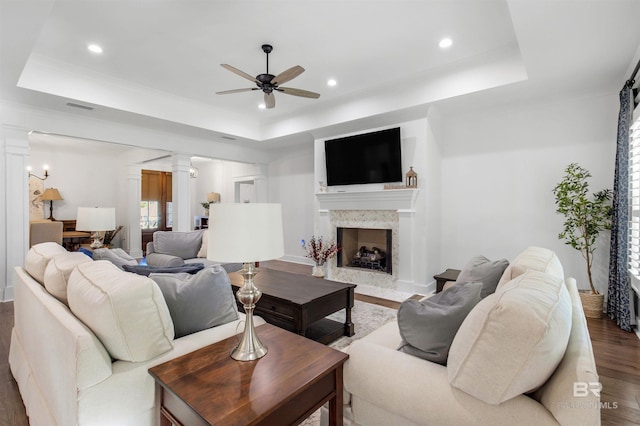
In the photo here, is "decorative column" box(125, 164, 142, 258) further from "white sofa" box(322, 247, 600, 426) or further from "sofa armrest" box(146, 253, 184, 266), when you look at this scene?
"white sofa" box(322, 247, 600, 426)

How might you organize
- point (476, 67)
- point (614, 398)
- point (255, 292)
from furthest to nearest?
1. point (476, 67)
2. point (614, 398)
3. point (255, 292)

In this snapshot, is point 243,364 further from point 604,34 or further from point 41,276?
point 604,34

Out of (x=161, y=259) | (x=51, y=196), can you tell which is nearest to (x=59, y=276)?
(x=161, y=259)

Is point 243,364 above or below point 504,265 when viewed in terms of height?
below

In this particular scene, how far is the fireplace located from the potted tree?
2320mm

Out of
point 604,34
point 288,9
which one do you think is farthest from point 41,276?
point 604,34

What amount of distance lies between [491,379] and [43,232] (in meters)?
6.60

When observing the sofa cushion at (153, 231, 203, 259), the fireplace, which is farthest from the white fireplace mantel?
the sofa cushion at (153, 231, 203, 259)

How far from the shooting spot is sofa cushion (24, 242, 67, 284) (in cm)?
196

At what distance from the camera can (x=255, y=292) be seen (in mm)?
1396

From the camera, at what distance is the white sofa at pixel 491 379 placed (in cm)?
95

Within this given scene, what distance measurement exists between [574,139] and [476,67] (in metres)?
1.55

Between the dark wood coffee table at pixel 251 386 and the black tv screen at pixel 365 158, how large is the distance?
3745 millimetres

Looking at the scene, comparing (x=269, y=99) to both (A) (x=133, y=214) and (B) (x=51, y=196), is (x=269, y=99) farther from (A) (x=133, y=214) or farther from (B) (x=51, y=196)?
(B) (x=51, y=196)
